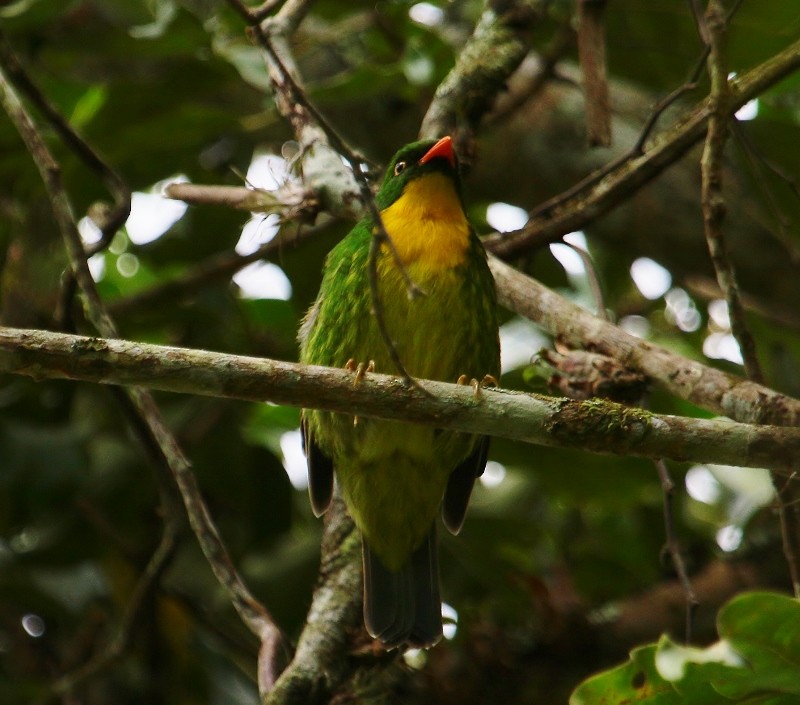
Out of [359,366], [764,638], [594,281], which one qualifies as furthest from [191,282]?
[764,638]

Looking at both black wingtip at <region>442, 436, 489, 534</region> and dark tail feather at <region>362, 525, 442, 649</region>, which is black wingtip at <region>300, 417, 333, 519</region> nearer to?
dark tail feather at <region>362, 525, 442, 649</region>

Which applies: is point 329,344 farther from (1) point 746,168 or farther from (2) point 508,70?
(1) point 746,168

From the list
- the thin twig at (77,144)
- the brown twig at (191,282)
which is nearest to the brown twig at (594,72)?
the brown twig at (191,282)

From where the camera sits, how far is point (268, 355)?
465cm

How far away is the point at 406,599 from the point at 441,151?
4.72 feet

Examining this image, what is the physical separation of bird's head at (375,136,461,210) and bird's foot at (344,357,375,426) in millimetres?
785

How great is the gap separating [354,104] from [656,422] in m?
2.74

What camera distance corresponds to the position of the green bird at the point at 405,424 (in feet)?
10.8

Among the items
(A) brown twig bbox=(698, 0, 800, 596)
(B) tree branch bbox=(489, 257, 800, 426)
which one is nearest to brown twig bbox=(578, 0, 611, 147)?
(B) tree branch bbox=(489, 257, 800, 426)

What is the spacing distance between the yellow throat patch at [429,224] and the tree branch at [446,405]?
3.42 feet

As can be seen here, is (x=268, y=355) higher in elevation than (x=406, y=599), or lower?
higher

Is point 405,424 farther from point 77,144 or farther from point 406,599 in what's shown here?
point 77,144

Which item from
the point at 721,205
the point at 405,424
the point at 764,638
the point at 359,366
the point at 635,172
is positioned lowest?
the point at 764,638

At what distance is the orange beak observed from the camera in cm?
365
